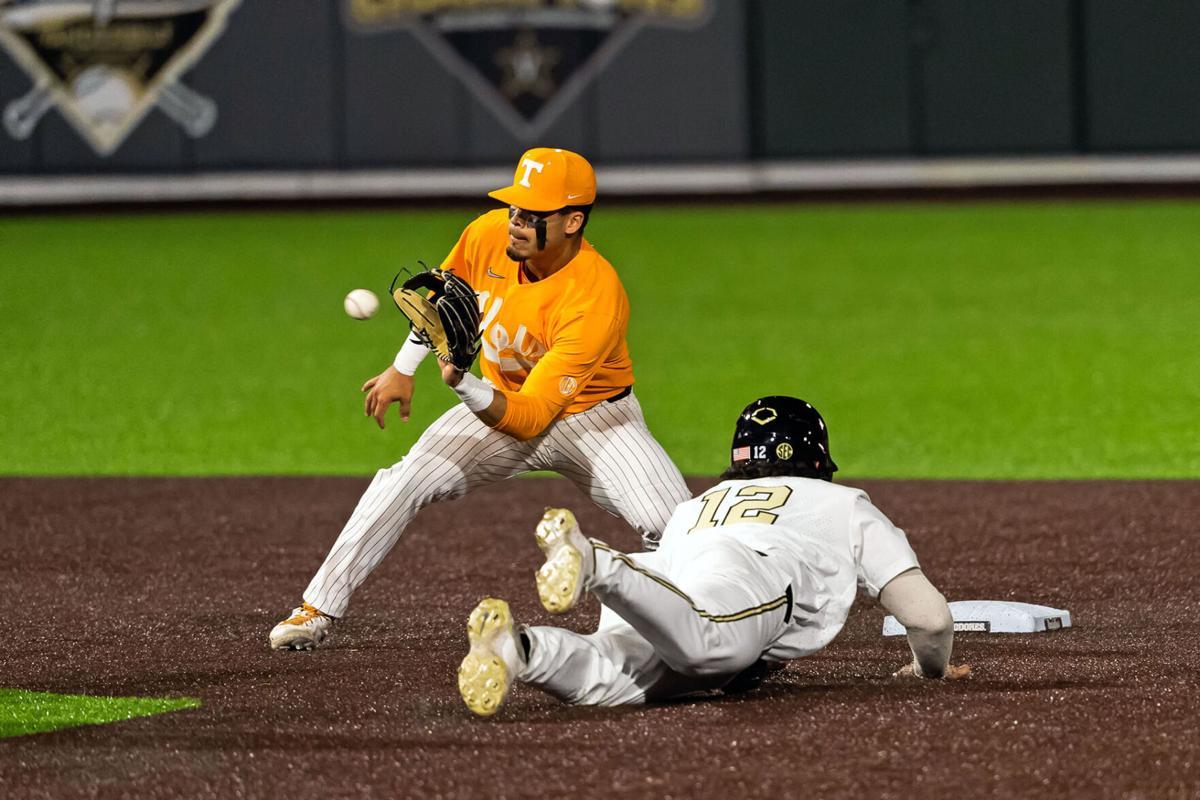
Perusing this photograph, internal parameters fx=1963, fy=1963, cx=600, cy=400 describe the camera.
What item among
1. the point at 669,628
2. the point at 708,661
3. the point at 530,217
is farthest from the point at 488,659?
the point at 530,217

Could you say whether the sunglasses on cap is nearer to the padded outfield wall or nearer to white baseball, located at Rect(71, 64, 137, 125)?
the padded outfield wall

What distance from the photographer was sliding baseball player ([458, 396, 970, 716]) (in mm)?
4699

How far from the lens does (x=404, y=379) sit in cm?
621

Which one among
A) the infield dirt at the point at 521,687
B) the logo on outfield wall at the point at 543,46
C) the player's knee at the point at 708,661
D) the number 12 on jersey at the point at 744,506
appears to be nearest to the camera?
the infield dirt at the point at 521,687

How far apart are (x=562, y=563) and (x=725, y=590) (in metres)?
0.59

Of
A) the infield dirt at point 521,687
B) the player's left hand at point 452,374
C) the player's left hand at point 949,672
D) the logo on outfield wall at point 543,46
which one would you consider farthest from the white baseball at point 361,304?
the logo on outfield wall at point 543,46

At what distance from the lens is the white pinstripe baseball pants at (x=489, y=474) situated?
6.13 metres

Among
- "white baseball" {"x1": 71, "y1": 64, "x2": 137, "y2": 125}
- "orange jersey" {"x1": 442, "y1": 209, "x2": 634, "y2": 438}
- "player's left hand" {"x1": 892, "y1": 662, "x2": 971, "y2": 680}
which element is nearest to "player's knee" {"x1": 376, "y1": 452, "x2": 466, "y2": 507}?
"orange jersey" {"x1": 442, "y1": 209, "x2": 634, "y2": 438}

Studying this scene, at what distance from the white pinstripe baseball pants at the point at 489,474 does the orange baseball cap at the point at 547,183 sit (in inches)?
26.7

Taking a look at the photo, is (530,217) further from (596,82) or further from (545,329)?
(596,82)

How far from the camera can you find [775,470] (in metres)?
5.55

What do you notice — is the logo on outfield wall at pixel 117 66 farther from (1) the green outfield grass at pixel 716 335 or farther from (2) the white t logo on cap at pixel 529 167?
(2) the white t logo on cap at pixel 529 167

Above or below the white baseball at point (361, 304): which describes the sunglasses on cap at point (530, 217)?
above

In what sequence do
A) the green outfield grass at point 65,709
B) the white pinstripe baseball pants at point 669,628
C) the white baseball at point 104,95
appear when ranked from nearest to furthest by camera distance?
the white pinstripe baseball pants at point 669,628, the green outfield grass at point 65,709, the white baseball at point 104,95
